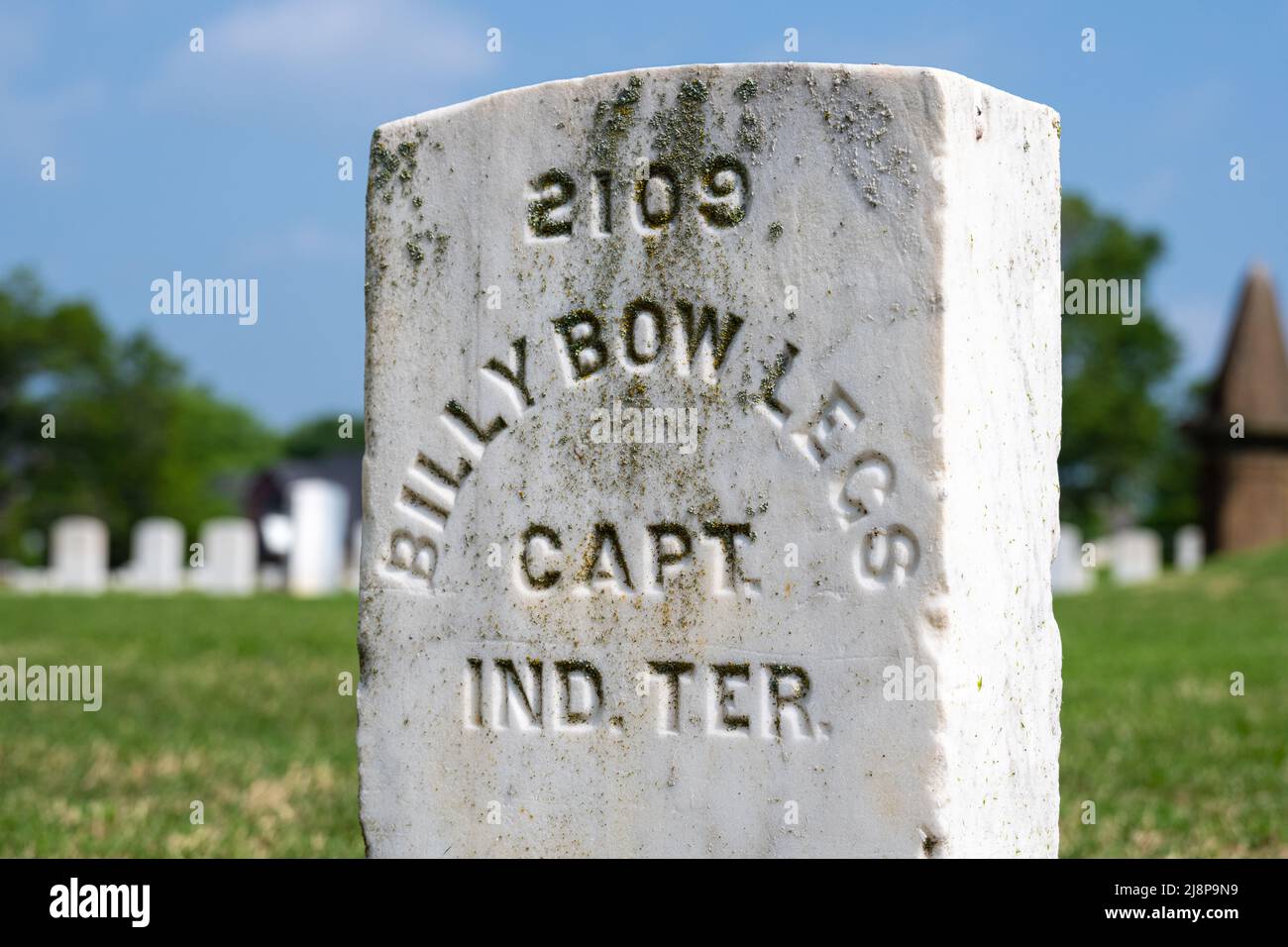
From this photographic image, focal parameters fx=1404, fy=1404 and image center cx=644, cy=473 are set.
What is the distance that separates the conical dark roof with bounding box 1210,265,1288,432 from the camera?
30109 mm

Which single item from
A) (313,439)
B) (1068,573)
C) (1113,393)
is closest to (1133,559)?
(1068,573)

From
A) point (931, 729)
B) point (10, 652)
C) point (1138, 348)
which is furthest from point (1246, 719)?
point (1138, 348)

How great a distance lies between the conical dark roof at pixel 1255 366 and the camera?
3011 centimetres

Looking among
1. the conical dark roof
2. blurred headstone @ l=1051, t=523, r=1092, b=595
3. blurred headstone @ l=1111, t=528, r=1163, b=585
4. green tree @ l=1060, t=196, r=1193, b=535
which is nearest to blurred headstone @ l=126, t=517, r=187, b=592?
blurred headstone @ l=1051, t=523, r=1092, b=595

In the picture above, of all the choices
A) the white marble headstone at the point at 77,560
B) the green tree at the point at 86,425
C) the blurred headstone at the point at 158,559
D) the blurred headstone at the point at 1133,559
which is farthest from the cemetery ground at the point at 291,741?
the green tree at the point at 86,425

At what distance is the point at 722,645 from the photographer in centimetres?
304

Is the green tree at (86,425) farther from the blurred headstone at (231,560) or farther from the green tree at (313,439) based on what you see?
the blurred headstone at (231,560)

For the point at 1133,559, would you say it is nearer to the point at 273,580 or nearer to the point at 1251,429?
the point at 1251,429

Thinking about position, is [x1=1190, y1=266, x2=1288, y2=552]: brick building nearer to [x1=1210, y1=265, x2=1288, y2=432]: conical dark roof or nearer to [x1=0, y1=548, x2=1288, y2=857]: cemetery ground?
[x1=1210, y1=265, x2=1288, y2=432]: conical dark roof

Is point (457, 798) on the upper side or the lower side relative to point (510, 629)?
lower

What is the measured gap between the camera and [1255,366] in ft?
99.2

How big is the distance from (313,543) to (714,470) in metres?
18.2
